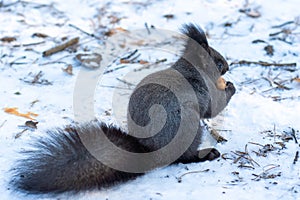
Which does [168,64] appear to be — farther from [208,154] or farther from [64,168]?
[64,168]

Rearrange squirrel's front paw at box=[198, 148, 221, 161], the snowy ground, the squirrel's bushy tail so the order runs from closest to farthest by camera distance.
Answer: the squirrel's bushy tail < the snowy ground < squirrel's front paw at box=[198, 148, 221, 161]

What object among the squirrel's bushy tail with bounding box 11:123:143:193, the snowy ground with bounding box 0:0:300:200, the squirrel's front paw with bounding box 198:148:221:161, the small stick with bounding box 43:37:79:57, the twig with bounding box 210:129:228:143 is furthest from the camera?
the small stick with bounding box 43:37:79:57

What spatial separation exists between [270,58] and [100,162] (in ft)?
8.33

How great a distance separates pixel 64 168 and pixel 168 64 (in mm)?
2289

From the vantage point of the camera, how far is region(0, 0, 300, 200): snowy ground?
96.4 inches

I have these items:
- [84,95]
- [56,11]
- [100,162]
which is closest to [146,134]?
[100,162]

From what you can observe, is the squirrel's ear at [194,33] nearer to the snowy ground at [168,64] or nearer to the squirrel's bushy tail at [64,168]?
the snowy ground at [168,64]

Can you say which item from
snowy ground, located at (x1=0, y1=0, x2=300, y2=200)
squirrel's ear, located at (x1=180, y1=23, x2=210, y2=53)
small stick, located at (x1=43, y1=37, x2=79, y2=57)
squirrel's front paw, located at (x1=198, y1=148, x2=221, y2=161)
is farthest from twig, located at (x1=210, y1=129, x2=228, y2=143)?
small stick, located at (x1=43, y1=37, x2=79, y2=57)

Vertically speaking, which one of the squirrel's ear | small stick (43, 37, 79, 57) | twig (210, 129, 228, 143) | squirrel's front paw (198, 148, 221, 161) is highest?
the squirrel's ear

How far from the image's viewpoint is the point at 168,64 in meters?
4.32

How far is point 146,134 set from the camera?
2619 mm

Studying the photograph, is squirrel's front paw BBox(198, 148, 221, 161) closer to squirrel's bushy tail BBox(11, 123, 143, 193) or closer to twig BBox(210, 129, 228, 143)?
twig BBox(210, 129, 228, 143)

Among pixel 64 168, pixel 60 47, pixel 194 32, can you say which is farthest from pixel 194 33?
pixel 60 47

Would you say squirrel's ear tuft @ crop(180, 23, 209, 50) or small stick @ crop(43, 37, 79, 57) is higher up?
squirrel's ear tuft @ crop(180, 23, 209, 50)
